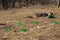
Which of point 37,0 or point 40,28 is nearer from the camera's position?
point 40,28

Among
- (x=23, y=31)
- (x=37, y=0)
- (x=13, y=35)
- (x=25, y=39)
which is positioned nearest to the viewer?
(x=25, y=39)

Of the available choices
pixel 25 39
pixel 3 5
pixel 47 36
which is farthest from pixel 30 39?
pixel 3 5

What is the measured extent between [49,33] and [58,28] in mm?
723

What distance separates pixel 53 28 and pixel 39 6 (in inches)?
296

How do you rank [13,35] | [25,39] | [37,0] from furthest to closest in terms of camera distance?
[37,0], [13,35], [25,39]

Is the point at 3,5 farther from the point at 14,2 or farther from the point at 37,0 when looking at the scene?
the point at 37,0

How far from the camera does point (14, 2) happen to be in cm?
1488

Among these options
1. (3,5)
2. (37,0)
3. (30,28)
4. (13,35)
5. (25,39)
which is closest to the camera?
(25,39)

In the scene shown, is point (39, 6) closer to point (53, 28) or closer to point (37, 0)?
point (37, 0)

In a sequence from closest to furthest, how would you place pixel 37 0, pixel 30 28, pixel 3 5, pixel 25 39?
pixel 25 39 → pixel 30 28 → pixel 3 5 → pixel 37 0

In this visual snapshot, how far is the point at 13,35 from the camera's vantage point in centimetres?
655

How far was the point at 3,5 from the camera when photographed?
46.9 feet

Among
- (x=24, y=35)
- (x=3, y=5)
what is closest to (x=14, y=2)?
(x=3, y=5)

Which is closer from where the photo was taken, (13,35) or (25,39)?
(25,39)
